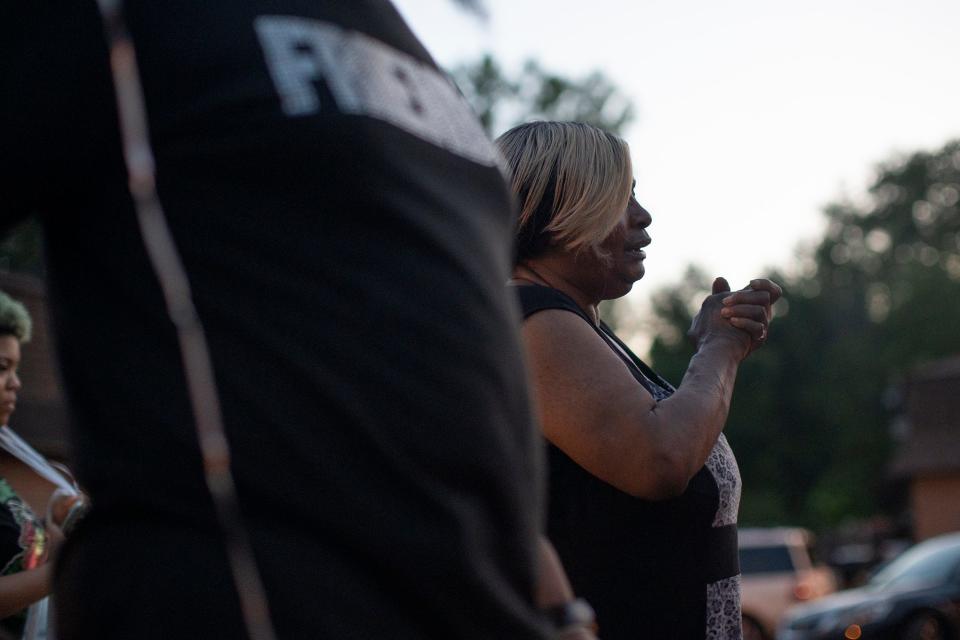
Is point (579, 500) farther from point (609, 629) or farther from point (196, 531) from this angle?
point (196, 531)

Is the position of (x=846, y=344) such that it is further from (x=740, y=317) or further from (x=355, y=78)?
(x=355, y=78)

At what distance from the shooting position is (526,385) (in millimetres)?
1206

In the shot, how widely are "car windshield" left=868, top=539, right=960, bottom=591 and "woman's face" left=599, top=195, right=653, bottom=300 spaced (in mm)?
13141

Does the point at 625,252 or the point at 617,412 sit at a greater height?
the point at 625,252

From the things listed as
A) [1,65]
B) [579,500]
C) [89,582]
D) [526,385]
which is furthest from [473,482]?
[579,500]

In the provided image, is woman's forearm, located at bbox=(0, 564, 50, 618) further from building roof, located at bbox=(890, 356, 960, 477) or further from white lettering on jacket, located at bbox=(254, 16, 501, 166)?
building roof, located at bbox=(890, 356, 960, 477)

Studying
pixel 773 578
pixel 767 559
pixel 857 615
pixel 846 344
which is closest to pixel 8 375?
pixel 857 615

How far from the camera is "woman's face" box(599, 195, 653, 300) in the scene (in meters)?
2.58

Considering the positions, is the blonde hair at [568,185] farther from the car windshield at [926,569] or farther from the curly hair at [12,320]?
the car windshield at [926,569]

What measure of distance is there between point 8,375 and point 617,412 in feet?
9.48

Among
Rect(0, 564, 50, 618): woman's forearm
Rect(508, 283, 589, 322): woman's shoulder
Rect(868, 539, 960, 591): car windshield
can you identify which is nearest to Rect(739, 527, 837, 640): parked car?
Rect(868, 539, 960, 591): car windshield

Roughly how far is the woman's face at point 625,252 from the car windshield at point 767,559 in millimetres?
17153

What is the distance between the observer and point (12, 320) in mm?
4395

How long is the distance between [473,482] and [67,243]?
0.42 metres
